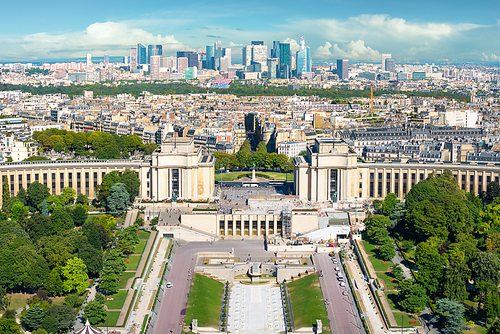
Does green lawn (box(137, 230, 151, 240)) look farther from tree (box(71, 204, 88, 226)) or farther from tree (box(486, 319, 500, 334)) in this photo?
tree (box(486, 319, 500, 334))

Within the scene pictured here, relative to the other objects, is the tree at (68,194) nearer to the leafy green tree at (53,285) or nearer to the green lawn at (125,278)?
the green lawn at (125,278)

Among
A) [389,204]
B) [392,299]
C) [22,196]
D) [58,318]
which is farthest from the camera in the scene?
[22,196]

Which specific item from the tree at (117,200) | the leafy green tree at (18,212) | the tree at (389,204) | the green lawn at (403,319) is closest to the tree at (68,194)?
A: the tree at (117,200)

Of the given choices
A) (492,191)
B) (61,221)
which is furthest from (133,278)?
(492,191)

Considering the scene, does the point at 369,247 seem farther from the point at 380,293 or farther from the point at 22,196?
the point at 22,196

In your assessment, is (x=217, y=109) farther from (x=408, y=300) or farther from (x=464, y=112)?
(x=408, y=300)

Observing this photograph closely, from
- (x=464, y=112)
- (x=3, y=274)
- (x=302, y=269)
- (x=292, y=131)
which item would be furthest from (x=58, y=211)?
(x=464, y=112)

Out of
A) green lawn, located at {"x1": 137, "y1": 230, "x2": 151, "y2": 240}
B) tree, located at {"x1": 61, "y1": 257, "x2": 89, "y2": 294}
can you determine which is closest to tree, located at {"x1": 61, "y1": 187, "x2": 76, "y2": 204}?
green lawn, located at {"x1": 137, "y1": 230, "x2": 151, "y2": 240}

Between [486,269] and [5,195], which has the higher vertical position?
[5,195]
